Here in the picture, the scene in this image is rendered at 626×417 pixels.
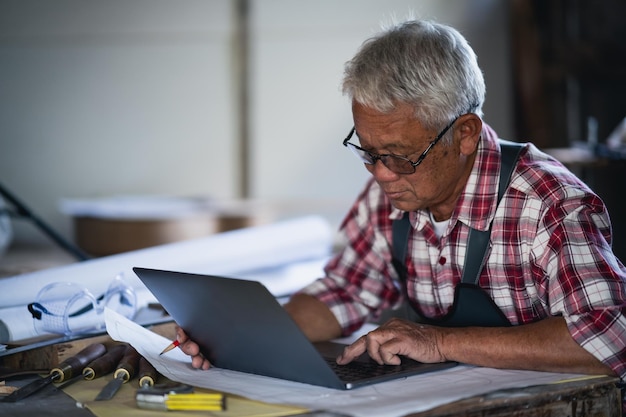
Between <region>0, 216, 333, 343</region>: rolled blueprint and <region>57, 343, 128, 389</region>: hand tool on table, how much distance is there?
0.40m

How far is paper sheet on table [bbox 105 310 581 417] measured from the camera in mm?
1560

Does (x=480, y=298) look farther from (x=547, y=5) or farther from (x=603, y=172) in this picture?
(x=547, y=5)

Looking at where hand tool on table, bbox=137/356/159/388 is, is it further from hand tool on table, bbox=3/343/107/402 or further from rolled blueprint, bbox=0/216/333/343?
rolled blueprint, bbox=0/216/333/343

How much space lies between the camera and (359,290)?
7.89ft

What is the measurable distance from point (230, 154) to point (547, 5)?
7.29 ft

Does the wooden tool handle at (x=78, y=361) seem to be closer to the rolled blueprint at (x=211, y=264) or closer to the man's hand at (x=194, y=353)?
the man's hand at (x=194, y=353)

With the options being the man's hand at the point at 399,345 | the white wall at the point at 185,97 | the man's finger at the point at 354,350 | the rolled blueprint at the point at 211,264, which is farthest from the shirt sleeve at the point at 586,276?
the white wall at the point at 185,97

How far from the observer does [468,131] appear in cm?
207

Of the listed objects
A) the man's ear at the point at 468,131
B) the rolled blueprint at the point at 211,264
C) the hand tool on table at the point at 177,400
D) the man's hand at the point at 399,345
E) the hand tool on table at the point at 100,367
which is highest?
the man's ear at the point at 468,131

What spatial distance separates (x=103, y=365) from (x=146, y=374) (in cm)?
14

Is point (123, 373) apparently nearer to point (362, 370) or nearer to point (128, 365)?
point (128, 365)

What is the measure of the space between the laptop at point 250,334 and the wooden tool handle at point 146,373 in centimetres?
12

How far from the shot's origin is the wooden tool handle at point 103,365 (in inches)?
73.6

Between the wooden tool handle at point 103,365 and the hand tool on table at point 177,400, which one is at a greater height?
the hand tool on table at point 177,400
